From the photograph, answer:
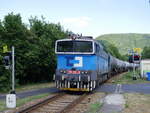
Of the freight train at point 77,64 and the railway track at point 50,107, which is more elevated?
→ the freight train at point 77,64

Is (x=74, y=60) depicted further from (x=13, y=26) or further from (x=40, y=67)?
(x=40, y=67)

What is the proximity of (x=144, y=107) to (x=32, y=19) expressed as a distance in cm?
2128

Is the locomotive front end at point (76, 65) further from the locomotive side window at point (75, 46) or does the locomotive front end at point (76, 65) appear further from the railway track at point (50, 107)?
the railway track at point (50, 107)

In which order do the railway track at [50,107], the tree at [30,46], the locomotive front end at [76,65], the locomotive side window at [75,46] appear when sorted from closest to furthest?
the railway track at [50,107] → the locomotive front end at [76,65] → the locomotive side window at [75,46] → the tree at [30,46]

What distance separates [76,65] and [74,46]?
1263 millimetres

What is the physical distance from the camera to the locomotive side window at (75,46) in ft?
51.8

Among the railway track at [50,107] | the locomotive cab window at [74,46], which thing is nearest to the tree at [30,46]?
the locomotive cab window at [74,46]

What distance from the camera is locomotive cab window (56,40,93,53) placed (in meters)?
15.8

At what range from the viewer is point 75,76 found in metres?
15.3

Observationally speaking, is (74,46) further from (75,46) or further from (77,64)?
(77,64)

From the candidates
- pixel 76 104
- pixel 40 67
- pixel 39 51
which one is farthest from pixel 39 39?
pixel 76 104

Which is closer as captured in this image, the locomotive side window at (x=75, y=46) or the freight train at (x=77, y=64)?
the freight train at (x=77, y=64)

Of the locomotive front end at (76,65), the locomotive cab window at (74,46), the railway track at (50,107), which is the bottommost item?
the railway track at (50,107)

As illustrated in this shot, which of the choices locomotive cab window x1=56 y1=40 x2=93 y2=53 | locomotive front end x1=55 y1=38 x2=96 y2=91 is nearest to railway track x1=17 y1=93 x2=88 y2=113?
locomotive front end x1=55 y1=38 x2=96 y2=91
